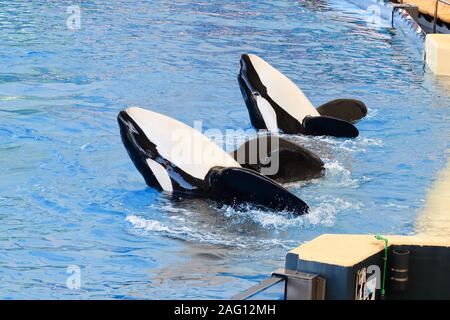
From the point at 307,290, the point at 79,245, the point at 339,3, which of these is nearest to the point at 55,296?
the point at 79,245

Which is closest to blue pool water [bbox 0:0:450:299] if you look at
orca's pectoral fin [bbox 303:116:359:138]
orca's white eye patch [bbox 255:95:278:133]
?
orca's pectoral fin [bbox 303:116:359:138]

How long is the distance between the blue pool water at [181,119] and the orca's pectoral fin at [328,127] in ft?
0.25

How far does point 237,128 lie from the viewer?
898 centimetres

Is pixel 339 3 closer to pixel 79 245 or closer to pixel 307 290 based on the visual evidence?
pixel 79 245

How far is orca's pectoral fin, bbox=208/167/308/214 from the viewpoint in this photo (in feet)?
19.6

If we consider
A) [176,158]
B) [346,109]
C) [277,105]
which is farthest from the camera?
[346,109]

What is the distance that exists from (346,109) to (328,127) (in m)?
0.98

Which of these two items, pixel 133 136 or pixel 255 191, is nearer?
pixel 255 191

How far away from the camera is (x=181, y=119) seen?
30.7 ft

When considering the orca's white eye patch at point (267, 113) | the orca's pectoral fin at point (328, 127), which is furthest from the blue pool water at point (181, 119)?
the orca's white eye patch at point (267, 113)

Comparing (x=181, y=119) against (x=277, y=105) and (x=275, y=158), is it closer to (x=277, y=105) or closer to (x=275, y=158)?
(x=277, y=105)

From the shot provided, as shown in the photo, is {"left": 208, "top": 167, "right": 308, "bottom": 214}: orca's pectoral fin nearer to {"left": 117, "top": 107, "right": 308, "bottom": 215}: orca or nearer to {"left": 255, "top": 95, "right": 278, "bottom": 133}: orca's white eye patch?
{"left": 117, "top": 107, "right": 308, "bottom": 215}: orca

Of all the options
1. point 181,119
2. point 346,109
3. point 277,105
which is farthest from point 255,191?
point 181,119

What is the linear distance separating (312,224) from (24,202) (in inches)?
77.3
